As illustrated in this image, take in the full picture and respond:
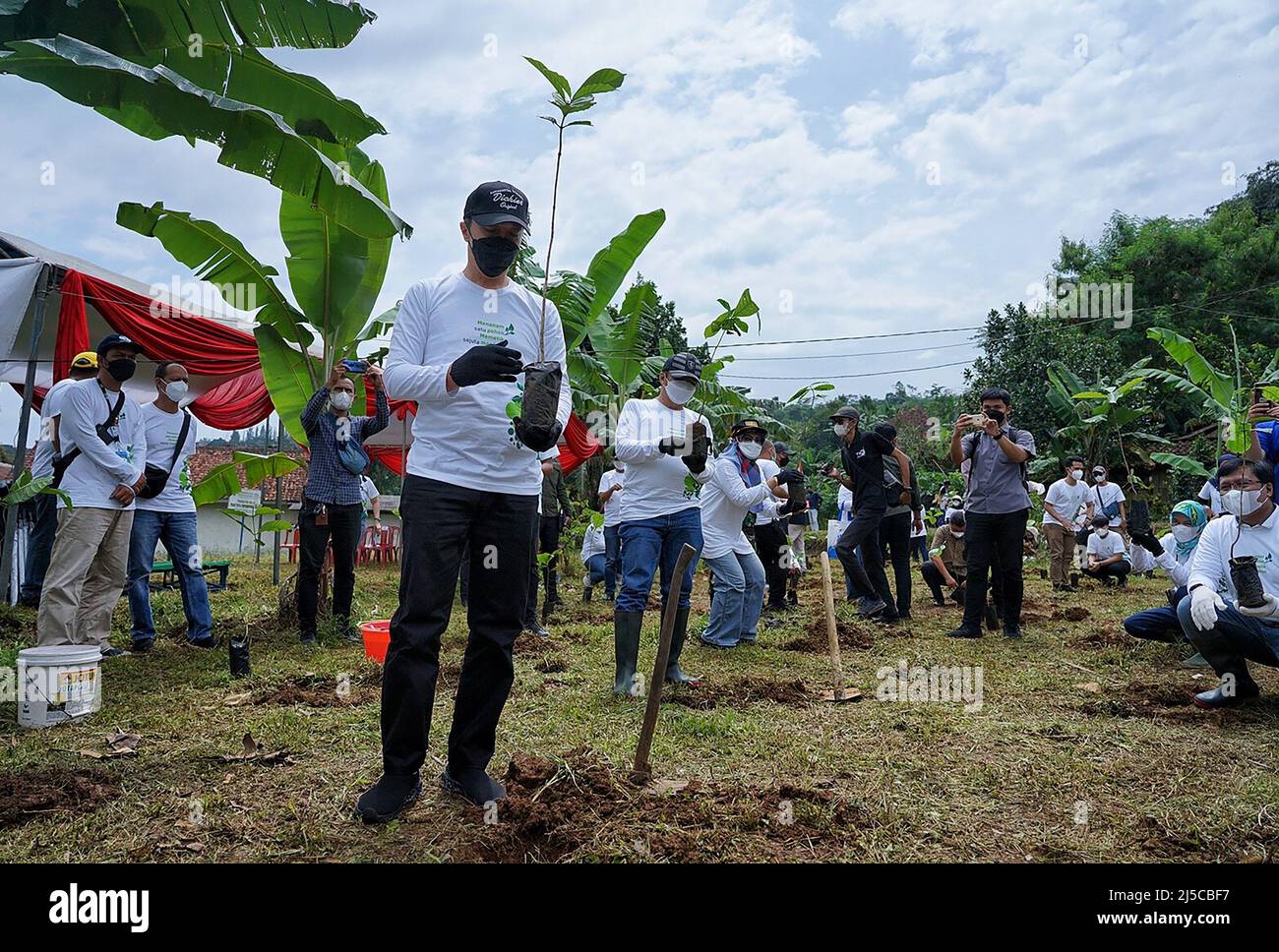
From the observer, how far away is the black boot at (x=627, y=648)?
4684 millimetres

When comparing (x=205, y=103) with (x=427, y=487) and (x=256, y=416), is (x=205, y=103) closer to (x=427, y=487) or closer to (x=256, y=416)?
(x=427, y=487)

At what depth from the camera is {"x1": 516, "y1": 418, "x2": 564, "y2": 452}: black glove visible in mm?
2840

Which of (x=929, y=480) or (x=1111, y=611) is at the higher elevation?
(x=929, y=480)

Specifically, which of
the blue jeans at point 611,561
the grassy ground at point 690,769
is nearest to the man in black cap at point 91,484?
the grassy ground at point 690,769

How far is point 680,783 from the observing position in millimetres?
3148

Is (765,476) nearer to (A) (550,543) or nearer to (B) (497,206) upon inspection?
(A) (550,543)

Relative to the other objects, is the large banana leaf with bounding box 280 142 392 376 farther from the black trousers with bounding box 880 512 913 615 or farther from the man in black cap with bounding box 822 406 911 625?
the black trousers with bounding box 880 512 913 615

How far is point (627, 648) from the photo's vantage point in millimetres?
4723

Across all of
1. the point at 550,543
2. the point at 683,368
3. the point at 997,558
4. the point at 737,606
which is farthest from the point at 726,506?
the point at 997,558

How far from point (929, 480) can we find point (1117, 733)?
22.1 m

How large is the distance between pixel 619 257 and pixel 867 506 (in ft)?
11.5

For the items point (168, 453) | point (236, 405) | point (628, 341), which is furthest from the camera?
point (236, 405)
